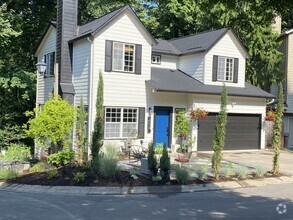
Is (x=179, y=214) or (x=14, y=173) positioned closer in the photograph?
(x=179, y=214)

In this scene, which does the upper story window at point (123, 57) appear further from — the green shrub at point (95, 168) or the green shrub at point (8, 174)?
the green shrub at point (8, 174)

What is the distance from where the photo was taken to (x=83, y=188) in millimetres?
10930

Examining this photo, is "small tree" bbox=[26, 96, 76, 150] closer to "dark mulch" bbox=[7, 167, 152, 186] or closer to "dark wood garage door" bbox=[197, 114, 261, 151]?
"dark mulch" bbox=[7, 167, 152, 186]

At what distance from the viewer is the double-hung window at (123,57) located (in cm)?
1817

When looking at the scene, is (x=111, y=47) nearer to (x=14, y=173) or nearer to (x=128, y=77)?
(x=128, y=77)

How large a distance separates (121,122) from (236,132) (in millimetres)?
7430

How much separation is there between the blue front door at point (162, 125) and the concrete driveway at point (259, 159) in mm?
3390

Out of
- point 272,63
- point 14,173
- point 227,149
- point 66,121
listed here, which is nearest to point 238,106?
point 227,149

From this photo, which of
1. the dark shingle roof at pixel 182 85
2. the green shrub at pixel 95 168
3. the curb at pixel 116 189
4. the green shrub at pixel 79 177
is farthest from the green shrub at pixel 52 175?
the dark shingle roof at pixel 182 85

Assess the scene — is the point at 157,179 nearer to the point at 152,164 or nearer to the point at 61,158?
the point at 152,164

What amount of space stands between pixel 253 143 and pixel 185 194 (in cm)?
1274

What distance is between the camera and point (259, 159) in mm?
17828

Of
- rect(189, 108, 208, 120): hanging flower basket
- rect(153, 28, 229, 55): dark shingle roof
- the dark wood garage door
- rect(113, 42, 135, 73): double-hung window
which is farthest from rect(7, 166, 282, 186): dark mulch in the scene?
rect(153, 28, 229, 55): dark shingle roof

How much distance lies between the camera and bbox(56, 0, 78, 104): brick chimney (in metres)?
19.3
